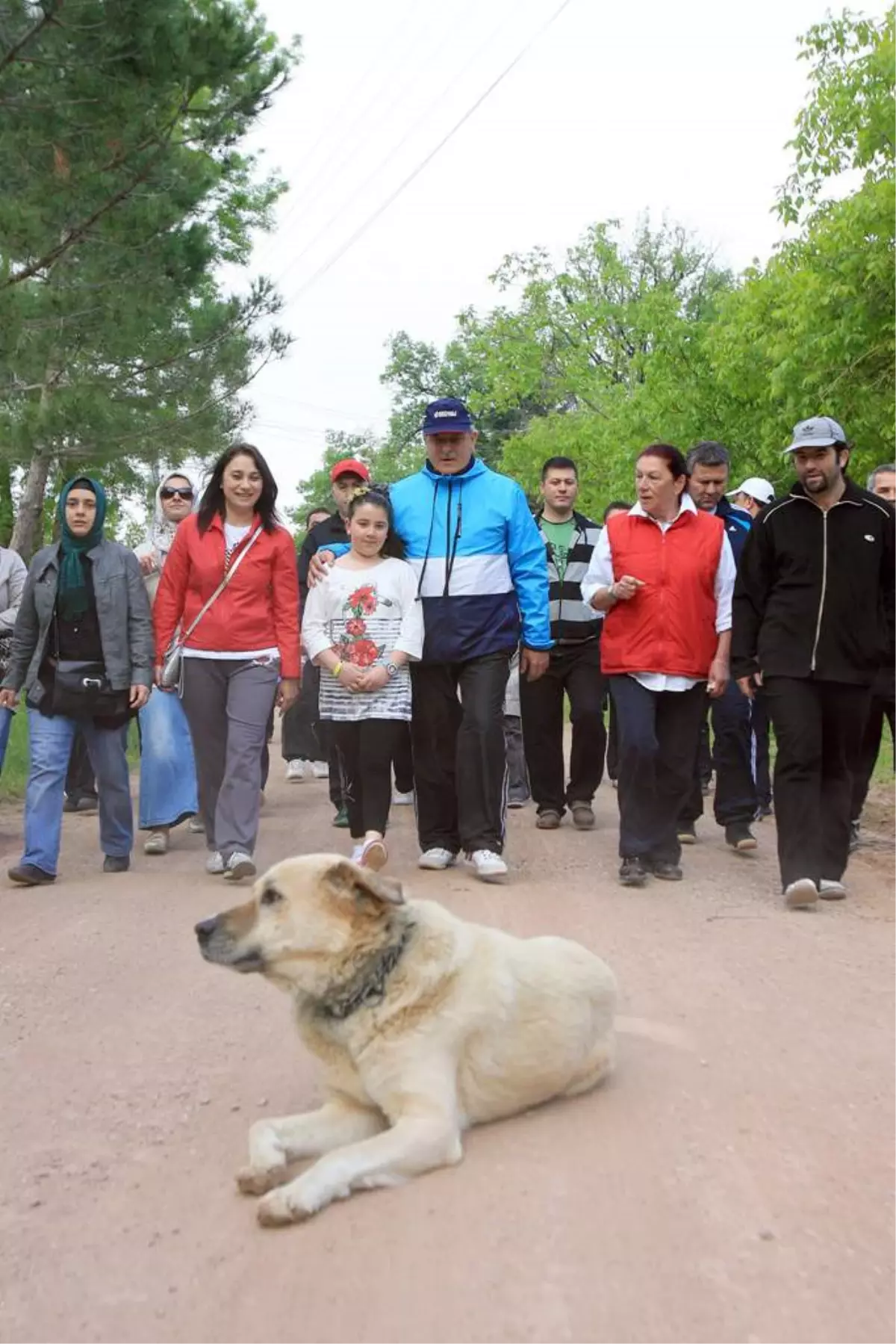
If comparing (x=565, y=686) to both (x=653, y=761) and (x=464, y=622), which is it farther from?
(x=464, y=622)

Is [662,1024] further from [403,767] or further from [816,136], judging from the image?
[816,136]

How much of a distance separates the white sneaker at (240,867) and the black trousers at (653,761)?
2063mm

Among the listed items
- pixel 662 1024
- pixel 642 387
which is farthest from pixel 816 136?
pixel 662 1024

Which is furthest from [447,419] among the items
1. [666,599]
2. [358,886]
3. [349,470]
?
[358,886]

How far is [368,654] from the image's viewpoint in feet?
27.6

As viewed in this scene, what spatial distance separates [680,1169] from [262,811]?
788 cm

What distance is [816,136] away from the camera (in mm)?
17938

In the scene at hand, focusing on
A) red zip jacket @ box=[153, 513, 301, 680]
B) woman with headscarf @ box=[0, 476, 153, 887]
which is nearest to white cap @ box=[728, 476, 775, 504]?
red zip jacket @ box=[153, 513, 301, 680]

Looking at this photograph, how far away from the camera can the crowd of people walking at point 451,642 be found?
26.0ft

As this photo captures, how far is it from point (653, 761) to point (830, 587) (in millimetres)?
1403

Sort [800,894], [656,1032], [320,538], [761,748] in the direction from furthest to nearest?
[761,748] → [320,538] → [800,894] → [656,1032]

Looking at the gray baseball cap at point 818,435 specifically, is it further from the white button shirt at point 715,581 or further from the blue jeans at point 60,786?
the blue jeans at point 60,786

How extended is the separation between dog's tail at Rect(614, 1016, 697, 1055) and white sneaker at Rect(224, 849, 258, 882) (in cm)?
341

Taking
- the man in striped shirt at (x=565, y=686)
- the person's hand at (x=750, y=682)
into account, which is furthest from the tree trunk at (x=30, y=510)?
the person's hand at (x=750, y=682)
